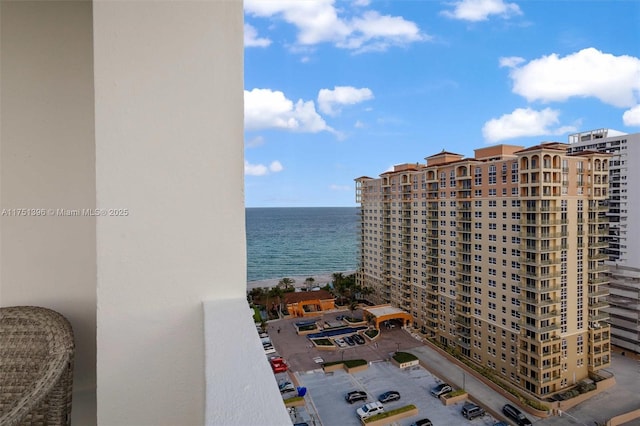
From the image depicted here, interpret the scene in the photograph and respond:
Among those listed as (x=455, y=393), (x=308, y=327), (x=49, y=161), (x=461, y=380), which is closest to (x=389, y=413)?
(x=455, y=393)

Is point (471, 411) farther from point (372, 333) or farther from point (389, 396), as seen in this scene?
point (372, 333)

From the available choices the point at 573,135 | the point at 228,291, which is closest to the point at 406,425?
the point at 228,291

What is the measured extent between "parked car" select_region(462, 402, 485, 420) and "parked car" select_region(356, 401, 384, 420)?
75.6 inches

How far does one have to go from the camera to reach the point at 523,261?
9781 millimetres

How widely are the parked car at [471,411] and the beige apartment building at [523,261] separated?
7.98ft

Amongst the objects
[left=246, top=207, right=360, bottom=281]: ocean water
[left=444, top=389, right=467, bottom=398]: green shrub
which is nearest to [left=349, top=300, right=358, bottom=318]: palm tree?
[left=246, top=207, right=360, bottom=281]: ocean water

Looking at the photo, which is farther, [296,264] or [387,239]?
[296,264]

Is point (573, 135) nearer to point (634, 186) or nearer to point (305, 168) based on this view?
point (634, 186)

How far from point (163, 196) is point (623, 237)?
60.6ft

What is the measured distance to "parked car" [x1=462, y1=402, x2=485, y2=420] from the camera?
806 centimetres

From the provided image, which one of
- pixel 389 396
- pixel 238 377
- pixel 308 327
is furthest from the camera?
pixel 308 327

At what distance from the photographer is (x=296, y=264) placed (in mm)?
29594

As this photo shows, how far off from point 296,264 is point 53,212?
28.6 meters

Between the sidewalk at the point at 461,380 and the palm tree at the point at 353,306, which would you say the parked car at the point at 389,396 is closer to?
the sidewalk at the point at 461,380
